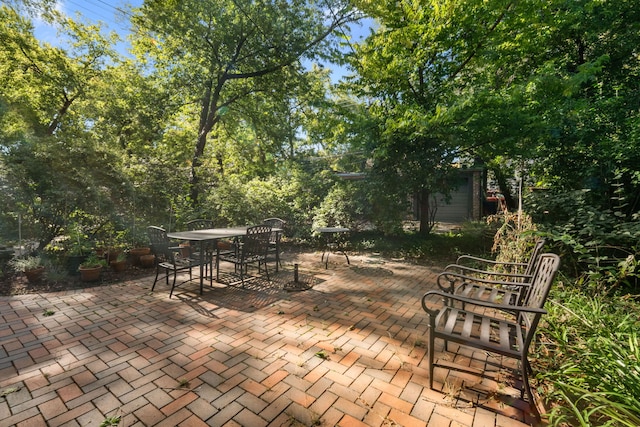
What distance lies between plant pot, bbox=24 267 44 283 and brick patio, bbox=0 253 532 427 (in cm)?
61

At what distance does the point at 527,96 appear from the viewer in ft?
19.8

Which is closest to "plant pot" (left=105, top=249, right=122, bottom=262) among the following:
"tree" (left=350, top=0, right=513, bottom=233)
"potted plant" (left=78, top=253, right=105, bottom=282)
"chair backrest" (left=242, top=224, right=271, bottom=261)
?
"potted plant" (left=78, top=253, right=105, bottom=282)

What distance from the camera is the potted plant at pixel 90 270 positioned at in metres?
4.68

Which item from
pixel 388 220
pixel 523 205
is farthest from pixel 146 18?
pixel 523 205

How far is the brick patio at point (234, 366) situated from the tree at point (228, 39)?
5.34 meters

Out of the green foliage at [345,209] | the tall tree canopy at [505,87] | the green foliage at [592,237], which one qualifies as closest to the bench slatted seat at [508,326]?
the green foliage at [592,237]

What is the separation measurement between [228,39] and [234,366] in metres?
9.35

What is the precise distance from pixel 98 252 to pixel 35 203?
1284mm

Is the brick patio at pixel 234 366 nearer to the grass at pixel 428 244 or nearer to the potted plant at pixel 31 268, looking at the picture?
the potted plant at pixel 31 268

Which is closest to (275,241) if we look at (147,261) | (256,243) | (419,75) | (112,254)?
(256,243)

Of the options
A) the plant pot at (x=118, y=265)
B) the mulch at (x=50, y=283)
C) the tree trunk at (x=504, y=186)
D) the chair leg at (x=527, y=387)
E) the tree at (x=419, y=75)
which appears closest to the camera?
the chair leg at (x=527, y=387)

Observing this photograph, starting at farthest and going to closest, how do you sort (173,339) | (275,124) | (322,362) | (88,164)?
(275,124) < (88,164) < (173,339) < (322,362)

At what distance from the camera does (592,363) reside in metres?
1.95

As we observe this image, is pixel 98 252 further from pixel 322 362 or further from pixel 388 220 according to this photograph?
pixel 388 220
